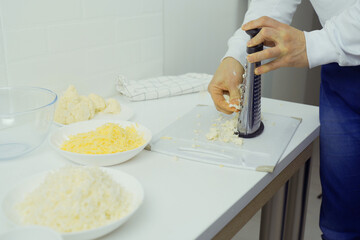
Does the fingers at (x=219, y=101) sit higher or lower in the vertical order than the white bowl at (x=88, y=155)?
higher

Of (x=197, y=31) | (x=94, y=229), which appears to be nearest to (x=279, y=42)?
(x=94, y=229)

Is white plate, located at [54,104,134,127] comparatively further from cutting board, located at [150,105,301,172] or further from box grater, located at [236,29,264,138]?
box grater, located at [236,29,264,138]

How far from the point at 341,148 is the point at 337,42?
38cm

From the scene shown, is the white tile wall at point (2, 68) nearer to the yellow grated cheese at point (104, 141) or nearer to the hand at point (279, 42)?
the yellow grated cheese at point (104, 141)

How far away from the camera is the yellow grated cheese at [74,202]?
26.2 inches

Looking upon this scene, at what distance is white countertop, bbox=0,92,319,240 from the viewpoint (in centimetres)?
73

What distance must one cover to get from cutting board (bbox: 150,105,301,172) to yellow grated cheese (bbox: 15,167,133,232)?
0.30 meters

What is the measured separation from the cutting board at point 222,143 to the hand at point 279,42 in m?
0.20

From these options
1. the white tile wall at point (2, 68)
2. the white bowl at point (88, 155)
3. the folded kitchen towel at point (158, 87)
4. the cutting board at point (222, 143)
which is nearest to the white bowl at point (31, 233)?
the white bowl at point (88, 155)

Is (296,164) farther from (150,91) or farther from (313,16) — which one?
(313,16)

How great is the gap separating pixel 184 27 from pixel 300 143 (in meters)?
0.89

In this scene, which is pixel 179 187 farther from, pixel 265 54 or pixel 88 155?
pixel 265 54

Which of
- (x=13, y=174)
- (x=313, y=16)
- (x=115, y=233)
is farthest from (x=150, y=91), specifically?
(x=313, y=16)

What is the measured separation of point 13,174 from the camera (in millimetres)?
923
